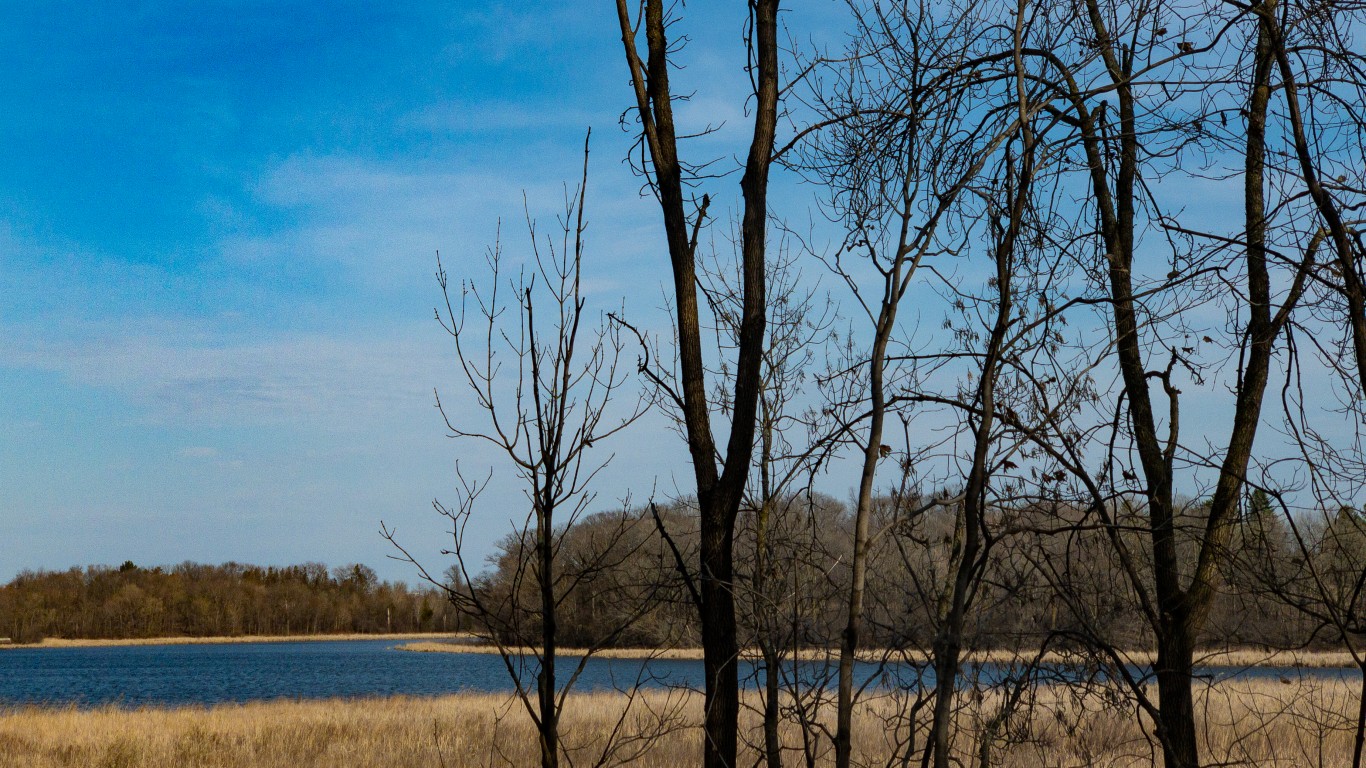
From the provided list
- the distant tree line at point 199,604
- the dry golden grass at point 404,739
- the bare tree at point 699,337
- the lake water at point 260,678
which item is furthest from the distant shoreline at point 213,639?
the bare tree at point 699,337

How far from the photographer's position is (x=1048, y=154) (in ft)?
7.64

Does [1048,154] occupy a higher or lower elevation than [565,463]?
higher

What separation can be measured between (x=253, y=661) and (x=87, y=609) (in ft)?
129

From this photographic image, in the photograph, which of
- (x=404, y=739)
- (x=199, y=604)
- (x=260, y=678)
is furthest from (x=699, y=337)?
(x=199, y=604)

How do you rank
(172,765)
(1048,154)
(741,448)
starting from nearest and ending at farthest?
(1048,154), (741,448), (172,765)

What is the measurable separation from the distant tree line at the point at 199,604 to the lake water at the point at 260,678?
25589 millimetres

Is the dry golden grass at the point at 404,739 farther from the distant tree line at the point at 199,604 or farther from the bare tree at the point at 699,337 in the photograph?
the distant tree line at the point at 199,604

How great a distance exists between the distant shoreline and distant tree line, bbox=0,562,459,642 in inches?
27.9

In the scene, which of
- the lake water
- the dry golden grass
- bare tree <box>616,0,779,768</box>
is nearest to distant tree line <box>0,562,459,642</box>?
the lake water

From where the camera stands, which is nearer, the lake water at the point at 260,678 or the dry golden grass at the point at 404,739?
the dry golden grass at the point at 404,739

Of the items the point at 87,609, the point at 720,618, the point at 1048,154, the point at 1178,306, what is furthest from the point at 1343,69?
the point at 87,609

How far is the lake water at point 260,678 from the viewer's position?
2608 centimetres

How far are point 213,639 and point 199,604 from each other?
3.20 m

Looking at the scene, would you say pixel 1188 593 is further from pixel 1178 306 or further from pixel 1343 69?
pixel 1343 69
